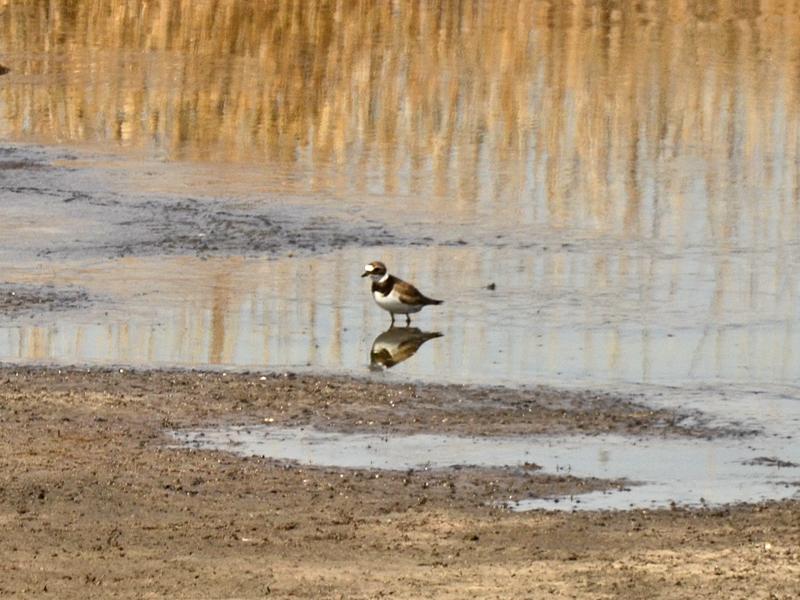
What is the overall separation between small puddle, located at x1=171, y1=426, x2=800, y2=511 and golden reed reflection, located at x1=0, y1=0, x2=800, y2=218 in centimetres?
619

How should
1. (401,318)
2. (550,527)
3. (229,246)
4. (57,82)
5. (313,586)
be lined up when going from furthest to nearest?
(57,82), (229,246), (401,318), (550,527), (313,586)

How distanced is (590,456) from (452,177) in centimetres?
846

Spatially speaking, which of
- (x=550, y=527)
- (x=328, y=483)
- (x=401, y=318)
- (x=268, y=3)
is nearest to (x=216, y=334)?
(x=401, y=318)

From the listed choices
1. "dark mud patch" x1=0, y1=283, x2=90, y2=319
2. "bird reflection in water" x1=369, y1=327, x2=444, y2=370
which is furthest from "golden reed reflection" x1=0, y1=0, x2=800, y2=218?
"dark mud patch" x1=0, y1=283, x2=90, y2=319

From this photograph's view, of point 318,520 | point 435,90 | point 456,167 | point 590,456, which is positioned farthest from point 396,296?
point 435,90

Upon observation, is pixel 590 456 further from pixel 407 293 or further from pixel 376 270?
pixel 376 270

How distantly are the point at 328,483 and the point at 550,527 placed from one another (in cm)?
123

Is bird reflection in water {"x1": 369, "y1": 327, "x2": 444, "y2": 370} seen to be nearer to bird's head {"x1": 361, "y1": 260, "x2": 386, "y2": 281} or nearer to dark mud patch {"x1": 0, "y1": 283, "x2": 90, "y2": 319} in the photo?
bird's head {"x1": 361, "y1": 260, "x2": 386, "y2": 281}

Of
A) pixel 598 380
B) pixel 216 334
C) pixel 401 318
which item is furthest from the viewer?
pixel 401 318

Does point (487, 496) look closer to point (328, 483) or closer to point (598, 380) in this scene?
point (328, 483)

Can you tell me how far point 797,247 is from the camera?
50.4 feet

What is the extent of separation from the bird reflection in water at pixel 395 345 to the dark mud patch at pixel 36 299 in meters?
2.04

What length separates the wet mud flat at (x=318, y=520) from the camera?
764 cm

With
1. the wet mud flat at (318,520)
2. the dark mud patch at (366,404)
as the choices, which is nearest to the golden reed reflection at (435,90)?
the dark mud patch at (366,404)
